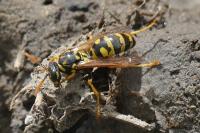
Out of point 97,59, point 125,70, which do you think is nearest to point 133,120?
point 125,70

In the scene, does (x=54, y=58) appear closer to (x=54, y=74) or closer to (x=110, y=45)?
(x=54, y=74)

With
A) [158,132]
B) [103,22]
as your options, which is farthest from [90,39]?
[158,132]

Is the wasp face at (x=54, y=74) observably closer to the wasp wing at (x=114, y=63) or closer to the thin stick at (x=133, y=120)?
the wasp wing at (x=114, y=63)

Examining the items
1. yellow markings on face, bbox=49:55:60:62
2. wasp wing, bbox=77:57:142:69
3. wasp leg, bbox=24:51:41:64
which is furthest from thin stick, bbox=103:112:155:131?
wasp leg, bbox=24:51:41:64

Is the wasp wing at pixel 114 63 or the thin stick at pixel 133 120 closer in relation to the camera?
the thin stick at pixel 133 120

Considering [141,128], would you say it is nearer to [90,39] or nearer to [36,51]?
[90,39]

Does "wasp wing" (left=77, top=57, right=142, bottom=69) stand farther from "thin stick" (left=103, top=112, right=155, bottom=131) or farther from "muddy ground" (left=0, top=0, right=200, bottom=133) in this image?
"thin stick" (left=103, top=112, right=155, bottom=131)

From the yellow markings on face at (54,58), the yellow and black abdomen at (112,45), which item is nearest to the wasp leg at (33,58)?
the yellow markings on face at (54,58)
